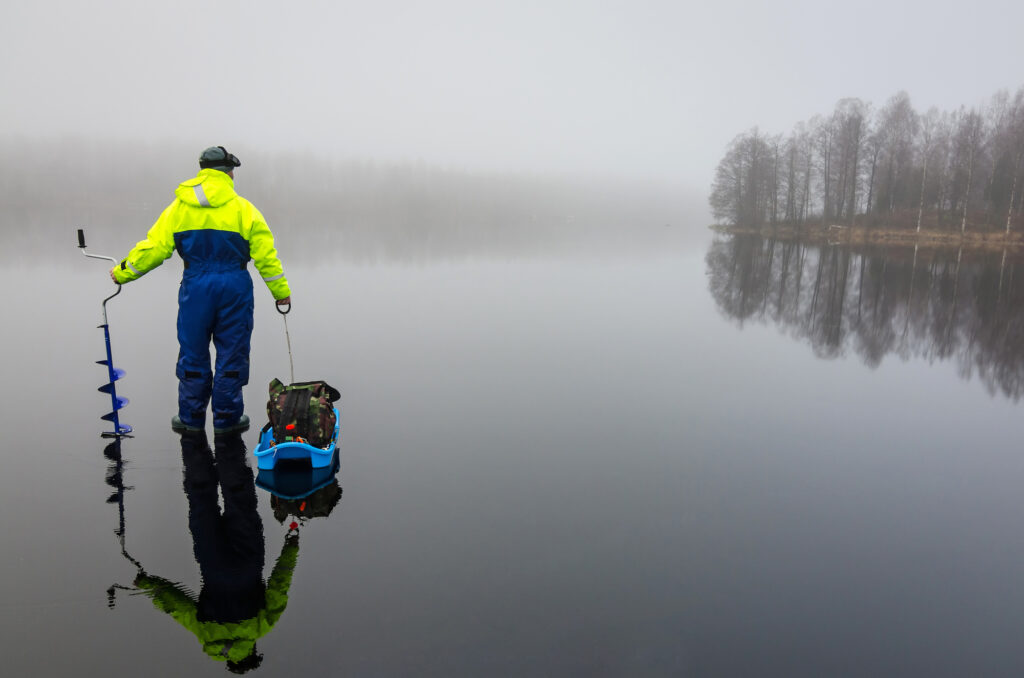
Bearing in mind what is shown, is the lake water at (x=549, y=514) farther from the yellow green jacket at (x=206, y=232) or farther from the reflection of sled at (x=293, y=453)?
the yellow green jacket at (x=206, y=232)

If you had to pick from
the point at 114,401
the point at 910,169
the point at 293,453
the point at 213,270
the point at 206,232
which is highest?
the point at 910,169

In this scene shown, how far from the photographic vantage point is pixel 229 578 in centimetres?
354

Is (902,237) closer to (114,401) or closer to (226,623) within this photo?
(114,401)

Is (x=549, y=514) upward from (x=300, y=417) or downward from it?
downward

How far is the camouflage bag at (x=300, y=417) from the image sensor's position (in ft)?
16.3

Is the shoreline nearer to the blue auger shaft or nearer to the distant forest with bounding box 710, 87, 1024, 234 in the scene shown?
the distant forest with bounding box 710, 87, 1024, 234

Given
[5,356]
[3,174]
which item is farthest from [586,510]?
[3,174]

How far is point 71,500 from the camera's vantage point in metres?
4.50

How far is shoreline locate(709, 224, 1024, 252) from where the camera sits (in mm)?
41312

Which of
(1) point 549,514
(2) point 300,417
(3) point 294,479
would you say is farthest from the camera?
(2) point 300,417

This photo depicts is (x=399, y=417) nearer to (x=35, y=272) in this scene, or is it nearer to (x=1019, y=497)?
(x=1019, y=497)

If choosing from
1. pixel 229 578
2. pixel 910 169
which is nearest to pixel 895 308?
pixel 229 578

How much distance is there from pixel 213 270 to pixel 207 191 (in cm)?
63

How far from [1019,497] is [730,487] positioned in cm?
218
